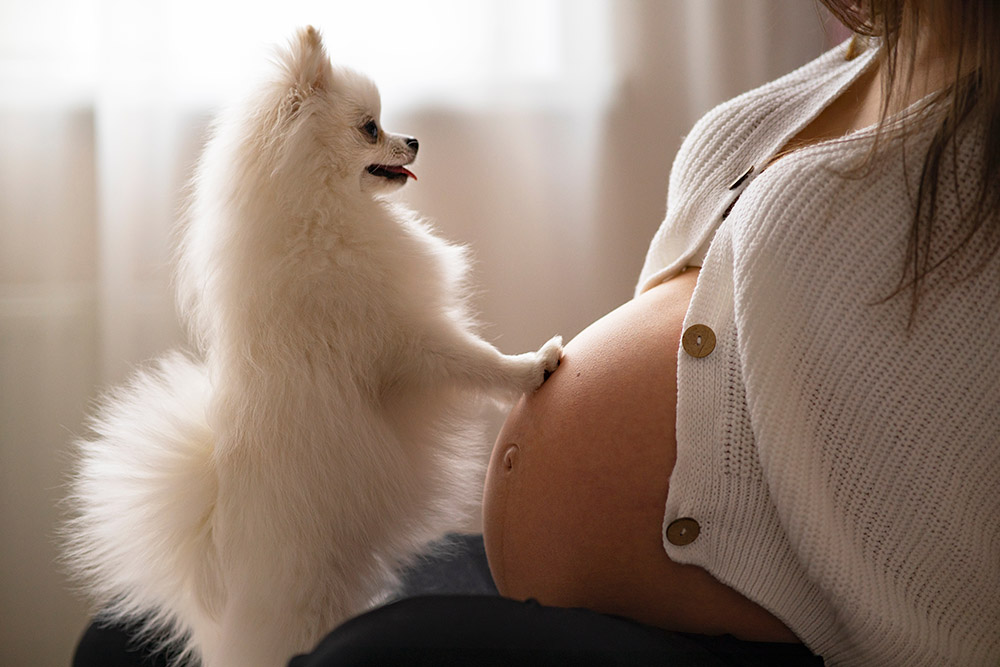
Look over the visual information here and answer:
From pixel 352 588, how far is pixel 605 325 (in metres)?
0.38

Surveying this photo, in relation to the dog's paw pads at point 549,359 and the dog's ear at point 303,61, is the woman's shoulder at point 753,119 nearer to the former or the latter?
the dog's paw pads at point 549,359

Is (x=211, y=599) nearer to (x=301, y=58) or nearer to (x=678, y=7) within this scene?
(x=301, y=58)

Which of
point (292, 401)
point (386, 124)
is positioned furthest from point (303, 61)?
point (386, 124)

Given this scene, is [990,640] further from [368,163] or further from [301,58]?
[301,58]

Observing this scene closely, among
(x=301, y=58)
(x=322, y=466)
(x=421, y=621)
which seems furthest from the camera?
(x=301, y=58)

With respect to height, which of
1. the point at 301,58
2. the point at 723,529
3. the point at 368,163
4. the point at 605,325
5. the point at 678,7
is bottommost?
the point at 723,529

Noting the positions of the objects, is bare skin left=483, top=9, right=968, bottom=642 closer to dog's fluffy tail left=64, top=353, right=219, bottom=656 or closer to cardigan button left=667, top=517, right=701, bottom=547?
cardigan button left=667, top=517, right=701, bottom=547

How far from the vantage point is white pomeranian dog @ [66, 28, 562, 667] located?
76 cm

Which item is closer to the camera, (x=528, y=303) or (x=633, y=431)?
(x=633, y=431)

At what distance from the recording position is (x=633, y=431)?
2.52 ft

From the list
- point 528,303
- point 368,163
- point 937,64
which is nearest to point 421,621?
point 368,163

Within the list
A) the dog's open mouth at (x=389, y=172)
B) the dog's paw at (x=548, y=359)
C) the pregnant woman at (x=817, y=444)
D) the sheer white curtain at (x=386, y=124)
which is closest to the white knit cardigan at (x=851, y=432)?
the pregnant woman at (x=817, y=444)

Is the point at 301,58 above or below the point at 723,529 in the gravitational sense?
above

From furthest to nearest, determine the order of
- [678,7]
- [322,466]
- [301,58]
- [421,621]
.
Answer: [678,7]
[301,58]
[322,466]
[421,621]
